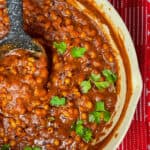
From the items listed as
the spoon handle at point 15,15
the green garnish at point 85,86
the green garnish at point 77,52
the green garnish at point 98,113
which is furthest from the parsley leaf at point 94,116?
the spoon handle at point 15,15

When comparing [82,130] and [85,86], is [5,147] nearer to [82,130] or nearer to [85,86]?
[82,130]

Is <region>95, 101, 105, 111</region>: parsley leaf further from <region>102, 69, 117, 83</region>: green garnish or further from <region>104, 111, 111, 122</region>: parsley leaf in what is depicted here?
<region>102, 69, 117, 83</region>: green garnish

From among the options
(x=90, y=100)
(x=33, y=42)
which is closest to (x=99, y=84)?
(x=90, y=100)

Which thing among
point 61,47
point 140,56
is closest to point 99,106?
point 61,47

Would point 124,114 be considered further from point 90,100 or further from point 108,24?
point 108,24

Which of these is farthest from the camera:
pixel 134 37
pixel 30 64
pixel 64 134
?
pixel 134 37

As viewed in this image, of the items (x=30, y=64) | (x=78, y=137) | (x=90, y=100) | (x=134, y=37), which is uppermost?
(x=134, y=37)
